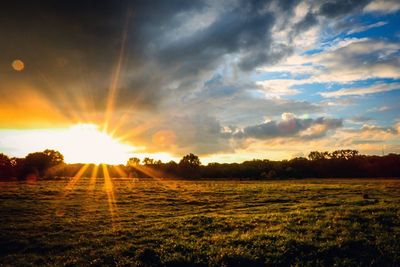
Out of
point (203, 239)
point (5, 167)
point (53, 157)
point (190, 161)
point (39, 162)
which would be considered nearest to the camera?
point (203, 239)

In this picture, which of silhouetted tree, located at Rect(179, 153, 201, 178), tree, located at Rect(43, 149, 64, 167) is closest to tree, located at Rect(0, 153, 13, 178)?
tree, located at Rect(43, 149, 64, 167)

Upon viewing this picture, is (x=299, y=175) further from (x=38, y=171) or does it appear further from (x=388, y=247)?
(x=388, y=247)

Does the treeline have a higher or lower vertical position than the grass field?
higher

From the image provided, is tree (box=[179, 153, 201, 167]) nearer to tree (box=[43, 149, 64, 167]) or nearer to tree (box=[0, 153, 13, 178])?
tree (box=[43, 149, 64, 167])

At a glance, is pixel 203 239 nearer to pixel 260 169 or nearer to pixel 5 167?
pixel 260 169

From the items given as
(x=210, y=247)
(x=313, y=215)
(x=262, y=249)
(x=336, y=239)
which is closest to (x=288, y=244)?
(x=262, y=249)

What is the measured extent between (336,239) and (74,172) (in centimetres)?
17220

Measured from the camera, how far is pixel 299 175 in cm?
14662

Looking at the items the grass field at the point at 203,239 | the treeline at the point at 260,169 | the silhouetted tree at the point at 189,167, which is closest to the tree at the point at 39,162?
the treeline at the point at 260,169

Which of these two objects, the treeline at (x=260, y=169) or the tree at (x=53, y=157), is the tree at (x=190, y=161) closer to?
the treeline at (x=260, y=169)

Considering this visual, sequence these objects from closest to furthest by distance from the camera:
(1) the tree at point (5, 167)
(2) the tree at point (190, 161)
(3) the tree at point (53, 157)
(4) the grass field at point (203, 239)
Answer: (4) the grass field at point (203, 239)
(1) the tree at point (5, 167)
(3) the tree at point (53, 157)
(2) the tree at point (190, 161)

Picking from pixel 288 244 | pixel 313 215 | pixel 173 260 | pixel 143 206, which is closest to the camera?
pixel 173 260

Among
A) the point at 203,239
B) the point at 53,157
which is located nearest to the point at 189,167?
the point at 53,157

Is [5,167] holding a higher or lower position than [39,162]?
lower
